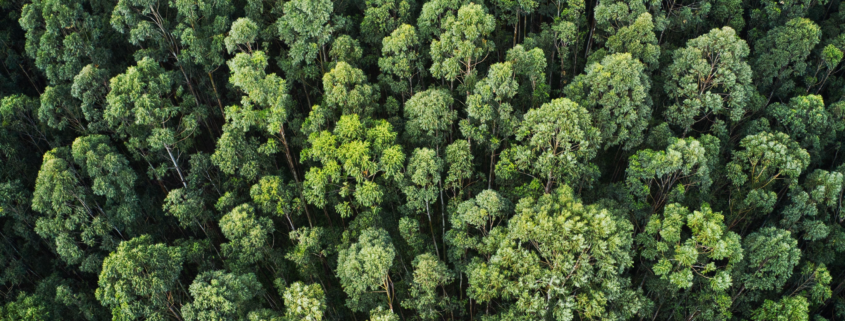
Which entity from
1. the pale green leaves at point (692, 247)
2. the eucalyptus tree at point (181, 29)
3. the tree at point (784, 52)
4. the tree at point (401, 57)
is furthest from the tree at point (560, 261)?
the eucalyptus tree at point (181, 29)

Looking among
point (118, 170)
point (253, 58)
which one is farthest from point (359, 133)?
point (118, 170)

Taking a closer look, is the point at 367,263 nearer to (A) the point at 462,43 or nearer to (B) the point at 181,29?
(A) the point at 462,43

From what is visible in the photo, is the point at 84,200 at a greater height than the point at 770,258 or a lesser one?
greater

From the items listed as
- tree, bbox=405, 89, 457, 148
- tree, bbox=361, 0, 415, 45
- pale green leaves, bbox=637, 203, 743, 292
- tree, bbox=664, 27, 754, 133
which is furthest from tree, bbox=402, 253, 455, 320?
A: tree, bbox=664, 27, 754, 133

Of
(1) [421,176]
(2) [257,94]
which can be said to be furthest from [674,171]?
(2) [257,94]

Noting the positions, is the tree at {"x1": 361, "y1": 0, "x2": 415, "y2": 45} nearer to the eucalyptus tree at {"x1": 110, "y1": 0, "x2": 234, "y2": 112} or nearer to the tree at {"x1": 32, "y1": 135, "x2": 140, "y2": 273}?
the eucalyptus tree at {"x1": 110, "y1": 0, "x2": 234, "y2": 112}

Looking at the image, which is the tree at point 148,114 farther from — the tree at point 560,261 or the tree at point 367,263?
the tree at point 560,261
